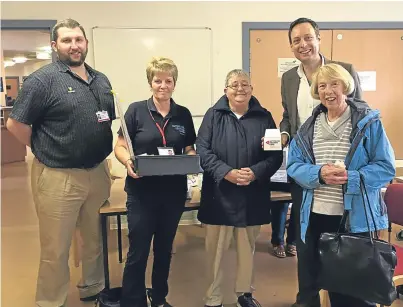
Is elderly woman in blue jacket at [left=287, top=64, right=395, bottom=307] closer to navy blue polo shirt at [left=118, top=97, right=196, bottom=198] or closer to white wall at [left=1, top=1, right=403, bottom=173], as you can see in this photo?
navy blue polo shirt at [left=118, top=97, right=196, bottom=198]

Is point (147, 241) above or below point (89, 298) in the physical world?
above

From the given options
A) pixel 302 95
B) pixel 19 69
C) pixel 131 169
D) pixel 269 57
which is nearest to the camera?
pixel 131 169

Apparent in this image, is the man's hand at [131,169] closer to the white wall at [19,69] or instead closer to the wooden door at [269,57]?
the wooden door at [269,57]

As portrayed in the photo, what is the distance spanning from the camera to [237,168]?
2.18m

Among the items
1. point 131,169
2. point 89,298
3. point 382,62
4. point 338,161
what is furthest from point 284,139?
point 382,62

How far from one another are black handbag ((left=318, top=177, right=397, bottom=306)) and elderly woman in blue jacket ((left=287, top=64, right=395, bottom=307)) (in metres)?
0.06

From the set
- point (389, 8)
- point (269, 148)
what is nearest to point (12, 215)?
point (269, 148)

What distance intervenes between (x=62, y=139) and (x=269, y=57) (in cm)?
269

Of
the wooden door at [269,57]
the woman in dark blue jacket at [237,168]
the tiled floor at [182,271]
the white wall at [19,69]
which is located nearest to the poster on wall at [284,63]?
the wooden door at [269,57]

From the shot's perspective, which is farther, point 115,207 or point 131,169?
point 115,207

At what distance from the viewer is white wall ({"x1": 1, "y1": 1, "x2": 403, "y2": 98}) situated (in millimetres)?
3850

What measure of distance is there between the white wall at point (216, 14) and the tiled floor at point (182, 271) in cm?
168

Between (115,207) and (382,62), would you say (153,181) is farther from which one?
(382,62)

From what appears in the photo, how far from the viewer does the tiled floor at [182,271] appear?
2586mm
